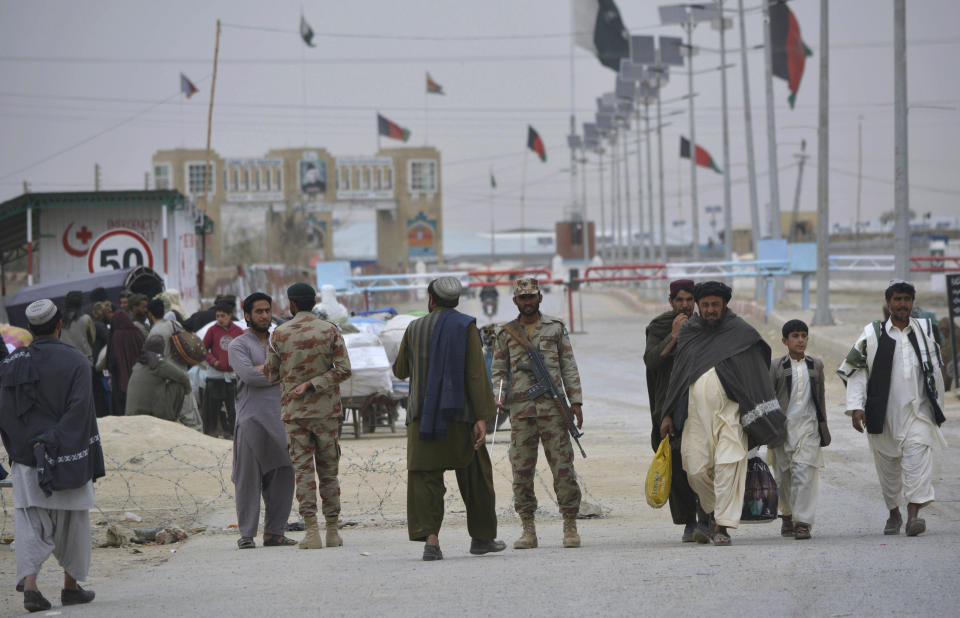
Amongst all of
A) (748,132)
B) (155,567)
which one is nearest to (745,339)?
(155,567)

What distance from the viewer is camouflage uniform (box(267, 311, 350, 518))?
8586 millimetres

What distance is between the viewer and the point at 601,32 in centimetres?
7450

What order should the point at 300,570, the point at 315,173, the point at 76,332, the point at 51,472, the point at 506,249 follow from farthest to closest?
the point at 506,249, the point at 315,173, the point at 76,332, the point at 300,570, the point at 51,472

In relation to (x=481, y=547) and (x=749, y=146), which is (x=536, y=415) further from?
(x=749, y=146)

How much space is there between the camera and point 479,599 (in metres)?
6.21

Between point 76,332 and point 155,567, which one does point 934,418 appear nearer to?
point 155,567

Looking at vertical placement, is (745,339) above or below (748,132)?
below

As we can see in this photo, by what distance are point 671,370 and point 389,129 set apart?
275ft

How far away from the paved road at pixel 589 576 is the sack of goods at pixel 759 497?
0.20 metres

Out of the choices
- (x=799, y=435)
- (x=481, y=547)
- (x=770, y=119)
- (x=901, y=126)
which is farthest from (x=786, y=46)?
(x=481, y=547)

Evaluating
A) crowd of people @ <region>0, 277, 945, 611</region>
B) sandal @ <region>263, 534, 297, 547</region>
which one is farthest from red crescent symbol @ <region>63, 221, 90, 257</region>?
sandal @ <region>263, 534, 297, 547</region>

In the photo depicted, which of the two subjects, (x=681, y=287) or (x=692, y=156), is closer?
(x=681, y=287)

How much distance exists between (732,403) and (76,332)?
9.20 m

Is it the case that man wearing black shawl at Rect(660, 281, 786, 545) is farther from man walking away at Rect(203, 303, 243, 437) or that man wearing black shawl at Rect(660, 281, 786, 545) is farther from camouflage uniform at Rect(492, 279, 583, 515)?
man walking away at Rect(203, 303, 243, 437)
